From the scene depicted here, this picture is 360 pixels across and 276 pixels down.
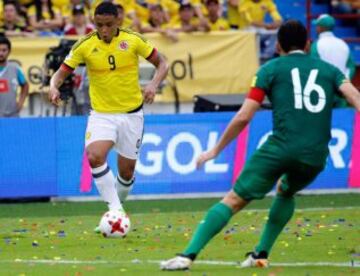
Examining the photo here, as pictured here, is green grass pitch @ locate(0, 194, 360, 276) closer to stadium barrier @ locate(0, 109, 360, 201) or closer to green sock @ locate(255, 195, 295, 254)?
green sock @ locate(255, 195, 295, 254)

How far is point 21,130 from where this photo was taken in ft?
59.3

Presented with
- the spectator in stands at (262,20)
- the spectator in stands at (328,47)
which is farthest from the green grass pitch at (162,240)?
the spectator in stands at (262,20)

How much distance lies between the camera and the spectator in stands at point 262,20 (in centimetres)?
2448

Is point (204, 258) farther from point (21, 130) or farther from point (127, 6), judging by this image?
point (127, 6)

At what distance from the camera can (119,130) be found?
13.6m

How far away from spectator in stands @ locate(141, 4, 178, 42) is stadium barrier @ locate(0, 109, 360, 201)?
4.56 meters

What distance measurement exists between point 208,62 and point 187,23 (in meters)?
0.85

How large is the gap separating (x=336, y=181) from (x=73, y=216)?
474 centimetres

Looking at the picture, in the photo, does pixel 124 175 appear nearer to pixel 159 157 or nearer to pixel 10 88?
pixel 159 157

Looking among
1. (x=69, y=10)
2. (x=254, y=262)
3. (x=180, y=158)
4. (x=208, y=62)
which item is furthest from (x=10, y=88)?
(x=254, y=262)

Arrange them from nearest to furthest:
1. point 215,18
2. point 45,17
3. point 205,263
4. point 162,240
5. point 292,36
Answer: point 292,36 < point 205,263 < point 162,240 < point 45,17 < point 215,18

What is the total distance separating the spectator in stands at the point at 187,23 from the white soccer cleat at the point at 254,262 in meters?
13.3

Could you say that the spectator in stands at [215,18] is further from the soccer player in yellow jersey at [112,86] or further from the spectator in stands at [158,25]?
the soccer player in yellow jersey at [112,86]

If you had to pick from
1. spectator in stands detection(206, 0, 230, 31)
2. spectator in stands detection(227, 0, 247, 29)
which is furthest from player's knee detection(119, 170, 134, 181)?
spectator in stands detection(227, 0, 247, 29)
